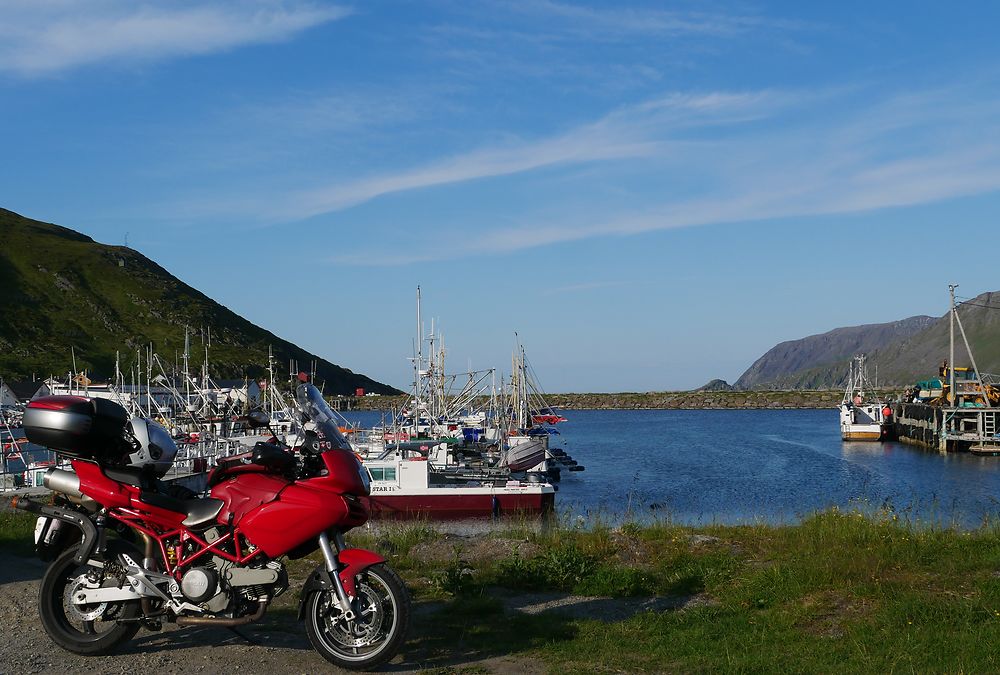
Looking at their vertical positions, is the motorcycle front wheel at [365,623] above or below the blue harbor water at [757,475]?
above

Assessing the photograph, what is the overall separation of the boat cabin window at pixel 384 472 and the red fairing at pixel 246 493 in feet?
87.9

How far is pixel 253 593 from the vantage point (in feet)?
24.6

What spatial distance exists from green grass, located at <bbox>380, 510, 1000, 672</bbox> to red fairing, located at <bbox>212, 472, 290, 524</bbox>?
1.73m

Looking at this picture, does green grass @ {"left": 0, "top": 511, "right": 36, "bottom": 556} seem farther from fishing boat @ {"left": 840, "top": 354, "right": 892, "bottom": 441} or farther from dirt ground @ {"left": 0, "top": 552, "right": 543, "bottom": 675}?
fishing boat @ {"left": 840, "top": 354, "right": 892, "bottom": 441}

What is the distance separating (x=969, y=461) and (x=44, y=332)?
522ft

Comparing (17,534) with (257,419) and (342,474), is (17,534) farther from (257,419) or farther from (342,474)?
(342,474)

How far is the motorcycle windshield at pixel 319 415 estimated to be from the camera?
772 cm

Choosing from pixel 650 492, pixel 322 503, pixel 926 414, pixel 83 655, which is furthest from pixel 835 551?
pixel 926 414

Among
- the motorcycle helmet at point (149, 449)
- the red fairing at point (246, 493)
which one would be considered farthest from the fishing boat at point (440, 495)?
the red fairing at point (246, 493)

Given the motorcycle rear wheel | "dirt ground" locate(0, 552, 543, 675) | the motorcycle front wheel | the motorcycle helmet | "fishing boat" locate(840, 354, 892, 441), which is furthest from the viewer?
"fishing boat" locate(840, 354, 892, 441)

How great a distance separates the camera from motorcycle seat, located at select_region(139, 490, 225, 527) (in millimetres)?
7586

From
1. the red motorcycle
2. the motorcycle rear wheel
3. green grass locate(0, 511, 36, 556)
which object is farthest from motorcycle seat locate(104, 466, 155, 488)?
green grass locate(0, 511, 36, 556)

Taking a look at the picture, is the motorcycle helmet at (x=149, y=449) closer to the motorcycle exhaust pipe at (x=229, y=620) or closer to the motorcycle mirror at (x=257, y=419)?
the motorcycle mirror at (x=257, y=419)

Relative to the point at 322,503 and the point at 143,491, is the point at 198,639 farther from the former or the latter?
the point at 322,503
